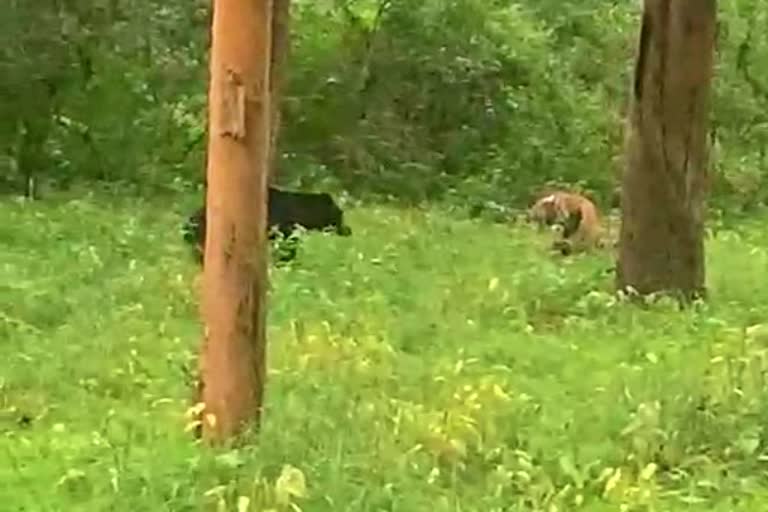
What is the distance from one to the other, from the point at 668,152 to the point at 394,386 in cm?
363

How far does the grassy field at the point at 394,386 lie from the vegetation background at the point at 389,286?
0.02m

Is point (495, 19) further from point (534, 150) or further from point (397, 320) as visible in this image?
point (397, 320)

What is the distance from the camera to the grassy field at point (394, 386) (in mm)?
6160

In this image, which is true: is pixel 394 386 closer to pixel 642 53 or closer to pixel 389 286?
pixel 389 286

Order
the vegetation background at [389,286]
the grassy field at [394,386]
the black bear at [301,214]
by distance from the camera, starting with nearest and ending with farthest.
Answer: the grassy field at [394,386]
the vegetation background at [389,286]
the black bear at [301,214]

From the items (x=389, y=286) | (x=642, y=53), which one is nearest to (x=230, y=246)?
(x=389, y=286)

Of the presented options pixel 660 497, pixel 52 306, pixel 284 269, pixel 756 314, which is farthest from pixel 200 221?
pixel 660 497

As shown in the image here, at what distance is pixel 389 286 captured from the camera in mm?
11547

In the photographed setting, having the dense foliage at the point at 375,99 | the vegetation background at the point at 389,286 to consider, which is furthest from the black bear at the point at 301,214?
the dense foliage at the point at 375,99

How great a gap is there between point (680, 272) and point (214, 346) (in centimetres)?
497

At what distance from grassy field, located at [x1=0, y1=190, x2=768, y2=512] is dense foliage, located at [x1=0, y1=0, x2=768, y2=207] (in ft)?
15.1

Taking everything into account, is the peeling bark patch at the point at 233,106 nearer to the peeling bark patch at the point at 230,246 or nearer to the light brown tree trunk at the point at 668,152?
the peeling bark patch at the point at 230,246

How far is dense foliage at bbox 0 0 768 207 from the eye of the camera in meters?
18.1

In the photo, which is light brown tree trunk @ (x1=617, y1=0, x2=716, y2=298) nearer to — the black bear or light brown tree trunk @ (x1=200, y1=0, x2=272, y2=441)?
the black bear
